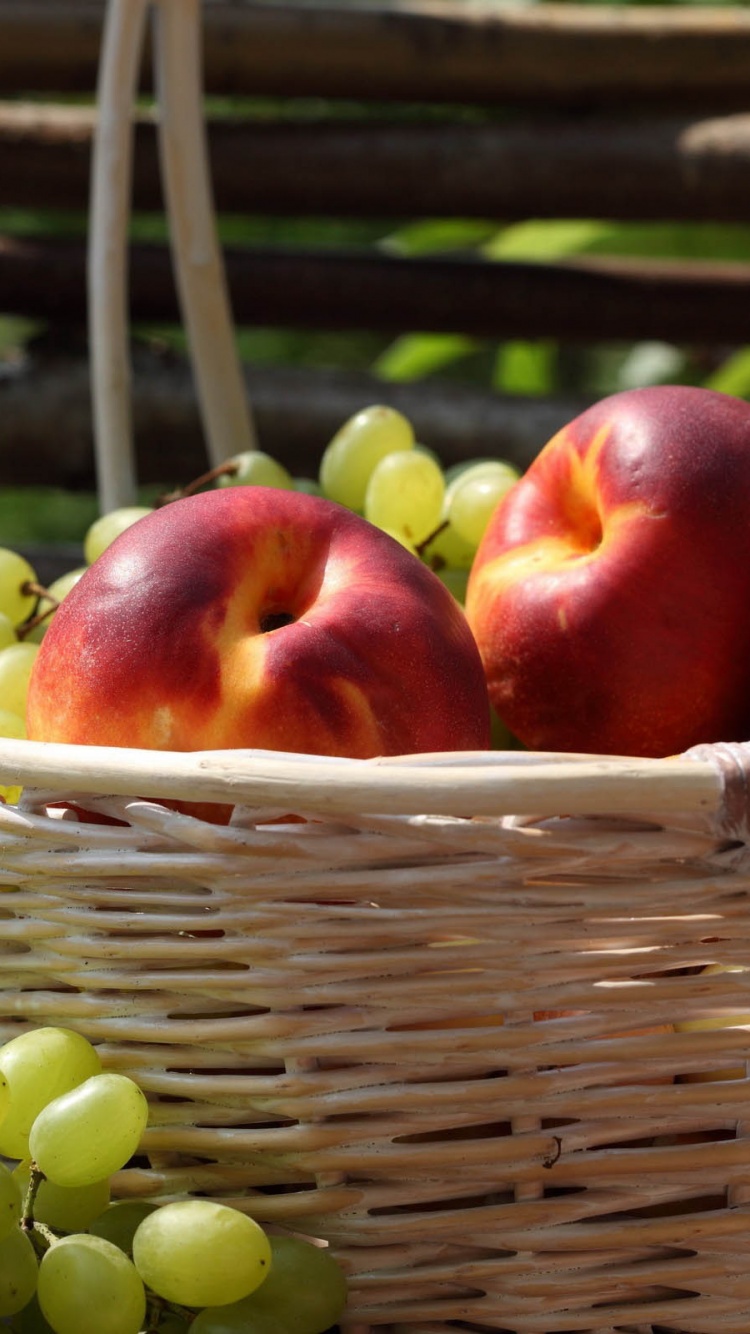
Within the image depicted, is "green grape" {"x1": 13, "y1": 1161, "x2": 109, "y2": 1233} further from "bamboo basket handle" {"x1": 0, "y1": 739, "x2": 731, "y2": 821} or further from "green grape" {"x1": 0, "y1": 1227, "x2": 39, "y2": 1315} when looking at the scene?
"bamboo basket handle" {"x1": 0, "y1": 739, "x2": 731, "y2": 821}

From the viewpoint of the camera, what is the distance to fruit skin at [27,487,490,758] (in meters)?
0.54

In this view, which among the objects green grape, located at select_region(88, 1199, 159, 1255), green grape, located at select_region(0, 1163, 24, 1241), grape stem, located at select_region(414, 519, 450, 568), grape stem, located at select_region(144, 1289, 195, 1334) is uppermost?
grape stem, located at select_region(414, 519, 450, 568)

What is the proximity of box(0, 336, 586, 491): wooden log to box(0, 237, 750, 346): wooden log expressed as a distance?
72 millimetres

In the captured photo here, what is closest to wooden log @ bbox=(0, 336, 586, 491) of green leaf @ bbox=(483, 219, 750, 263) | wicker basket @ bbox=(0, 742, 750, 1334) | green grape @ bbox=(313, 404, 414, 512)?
green leaf @ bbox=(483, 219, 750, 263)

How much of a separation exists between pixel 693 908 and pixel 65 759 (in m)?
0.23

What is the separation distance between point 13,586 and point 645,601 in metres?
0.38

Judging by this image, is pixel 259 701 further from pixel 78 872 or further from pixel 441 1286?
pixel 441 1286

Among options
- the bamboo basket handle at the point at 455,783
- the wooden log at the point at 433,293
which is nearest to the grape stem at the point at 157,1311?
the bamboo basket handle at the point at 455,783

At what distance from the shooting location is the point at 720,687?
2.04 ft

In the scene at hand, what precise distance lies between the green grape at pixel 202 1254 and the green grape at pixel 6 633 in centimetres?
36

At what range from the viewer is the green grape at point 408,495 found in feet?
2.59

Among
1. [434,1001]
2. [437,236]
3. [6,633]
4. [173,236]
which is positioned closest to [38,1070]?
[434,1001]

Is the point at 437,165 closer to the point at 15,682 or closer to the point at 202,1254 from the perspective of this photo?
the point at 15,682

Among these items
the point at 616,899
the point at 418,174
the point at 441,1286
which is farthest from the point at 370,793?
the point at 418,174
